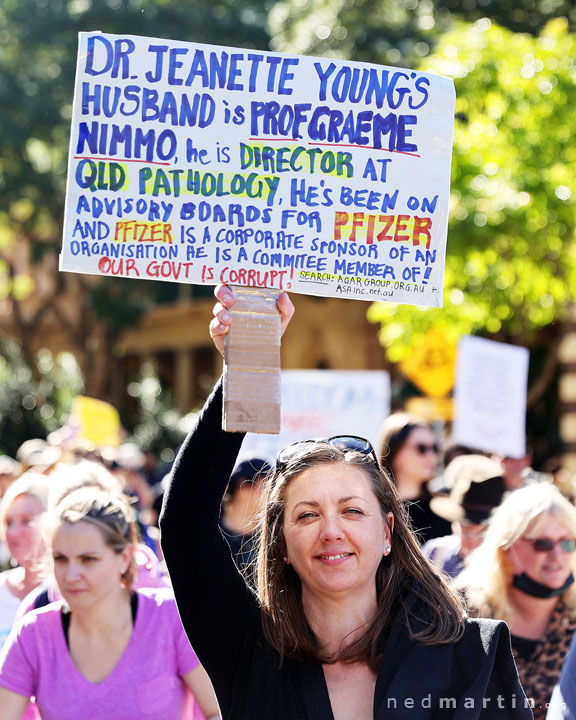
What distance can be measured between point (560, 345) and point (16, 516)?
12.4m

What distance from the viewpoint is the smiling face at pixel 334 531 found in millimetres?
2721

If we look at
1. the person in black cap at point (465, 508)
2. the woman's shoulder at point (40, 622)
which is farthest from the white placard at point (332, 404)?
the woman's shoulder at point (40, 622)

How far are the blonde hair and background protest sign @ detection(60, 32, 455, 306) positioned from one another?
1.21m

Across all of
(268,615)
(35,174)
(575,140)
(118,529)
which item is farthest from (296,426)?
(35,174)

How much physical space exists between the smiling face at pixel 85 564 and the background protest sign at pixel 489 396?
4574 mm

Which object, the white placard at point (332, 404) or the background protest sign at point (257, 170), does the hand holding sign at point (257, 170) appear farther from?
the white placard at point (332, 404)

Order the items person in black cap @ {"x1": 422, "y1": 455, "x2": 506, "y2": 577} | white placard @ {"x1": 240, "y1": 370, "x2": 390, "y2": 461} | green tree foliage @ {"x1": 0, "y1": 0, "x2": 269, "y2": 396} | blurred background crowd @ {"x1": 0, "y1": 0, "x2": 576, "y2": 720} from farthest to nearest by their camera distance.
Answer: green tree foliage @ {"x1": 0, "y1": 0, "x2": 269, "y2": 396} < white placard @ {"x1": 240, "y1": 370, "x2": 390, "y2": 461} < person in black cap @ {"x1": 422, "y1": 455, "x2": 506, "y2": 577} < blurred background crowd @ {"x1": 0, "y1": 0, "x2": 576, "y2": 720}

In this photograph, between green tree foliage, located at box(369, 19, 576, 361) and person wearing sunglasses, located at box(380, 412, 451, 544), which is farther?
green tree foliage, located at box(369, 19, 576, 361)

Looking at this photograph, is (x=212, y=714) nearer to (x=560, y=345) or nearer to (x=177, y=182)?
(x=177, y=182)

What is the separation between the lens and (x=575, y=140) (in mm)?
10953

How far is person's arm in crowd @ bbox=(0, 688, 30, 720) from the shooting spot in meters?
3.42

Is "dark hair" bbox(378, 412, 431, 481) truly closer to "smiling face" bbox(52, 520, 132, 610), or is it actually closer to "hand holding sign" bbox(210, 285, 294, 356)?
"smiling face" bbox(52, 520, 132, 610)

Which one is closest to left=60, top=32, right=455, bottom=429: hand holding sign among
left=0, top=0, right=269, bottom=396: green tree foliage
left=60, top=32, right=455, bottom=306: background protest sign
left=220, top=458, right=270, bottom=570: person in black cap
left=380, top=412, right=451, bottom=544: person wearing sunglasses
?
left=60, top=32, right=455, bottom=306: background protest sign

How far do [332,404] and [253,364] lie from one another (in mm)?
6402
